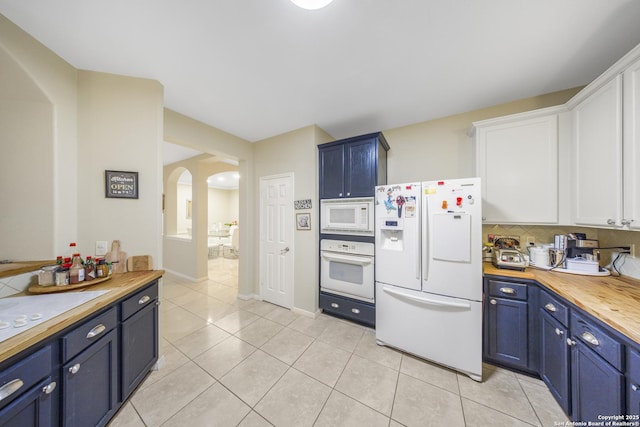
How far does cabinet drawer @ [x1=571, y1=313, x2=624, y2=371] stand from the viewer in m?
0.98

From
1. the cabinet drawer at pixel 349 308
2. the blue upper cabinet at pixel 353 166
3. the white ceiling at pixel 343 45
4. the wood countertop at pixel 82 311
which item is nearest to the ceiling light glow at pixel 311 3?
the white ceiling at pixel 343 45

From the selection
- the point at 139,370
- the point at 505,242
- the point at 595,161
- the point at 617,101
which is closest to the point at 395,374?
the point at 505,242

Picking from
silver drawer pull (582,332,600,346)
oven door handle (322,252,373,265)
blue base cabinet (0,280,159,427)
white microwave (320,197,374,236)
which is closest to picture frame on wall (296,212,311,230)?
white microwave (320,197,374,236)

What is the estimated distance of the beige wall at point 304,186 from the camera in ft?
8.91

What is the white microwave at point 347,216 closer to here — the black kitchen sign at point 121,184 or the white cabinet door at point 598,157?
the white cabinet door at point 598,157

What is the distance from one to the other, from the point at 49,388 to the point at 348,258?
2.25m

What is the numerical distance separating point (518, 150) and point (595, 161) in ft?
1.62

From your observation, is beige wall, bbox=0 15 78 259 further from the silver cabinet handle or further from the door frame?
the door frame

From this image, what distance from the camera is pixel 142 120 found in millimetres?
1792

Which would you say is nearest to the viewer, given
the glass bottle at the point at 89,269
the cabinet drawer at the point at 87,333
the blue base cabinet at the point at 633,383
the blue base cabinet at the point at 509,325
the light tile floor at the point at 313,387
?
the blue base cabinet at the point at 633,383

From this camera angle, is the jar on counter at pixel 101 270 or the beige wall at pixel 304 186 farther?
the beige wall at pixel 304 186

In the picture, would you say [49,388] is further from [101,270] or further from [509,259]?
[509,259]

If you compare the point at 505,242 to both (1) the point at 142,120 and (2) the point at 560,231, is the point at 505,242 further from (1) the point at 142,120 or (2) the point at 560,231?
(1) the point at 142,120

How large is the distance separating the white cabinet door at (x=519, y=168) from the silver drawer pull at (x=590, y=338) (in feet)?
A: 3.50
